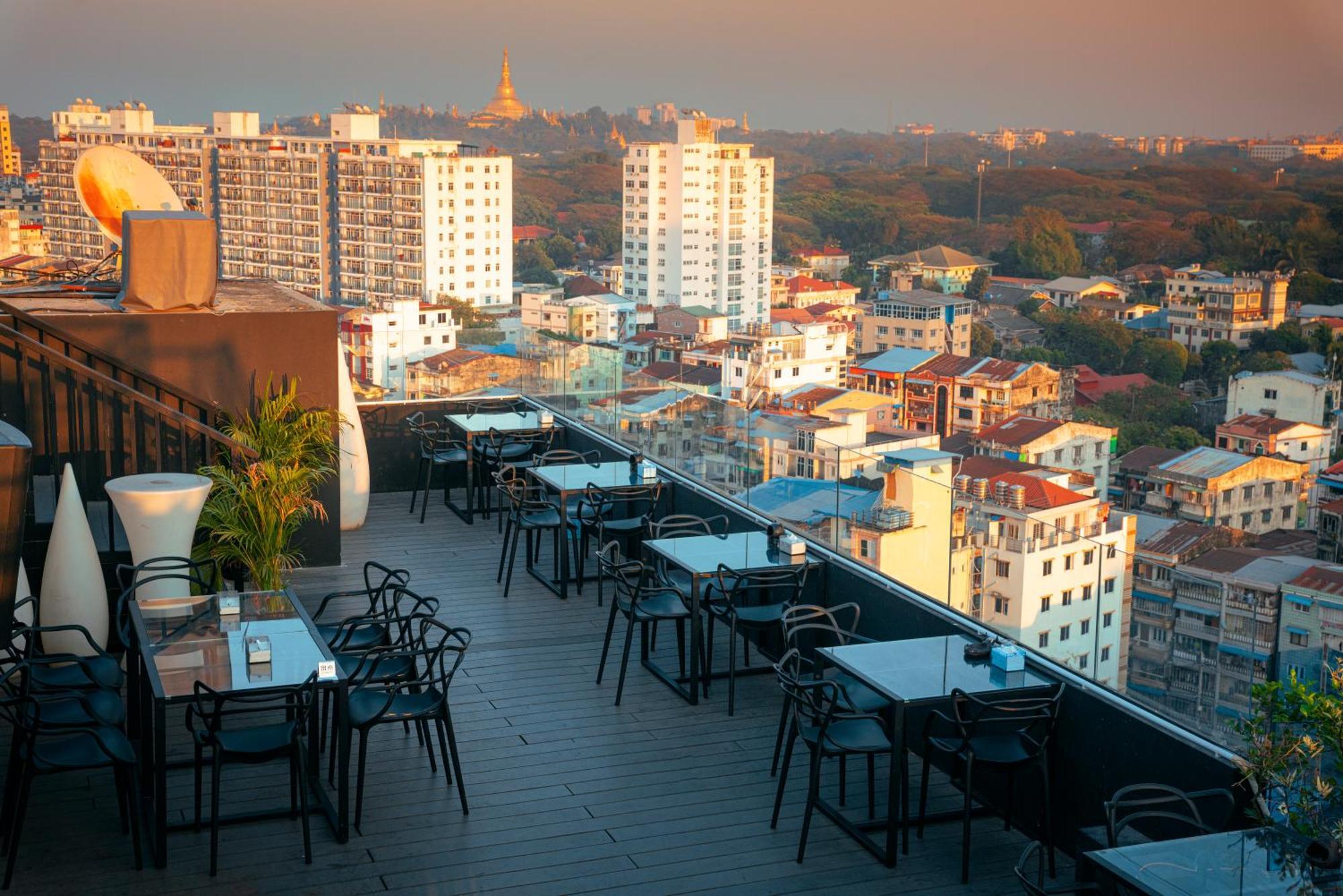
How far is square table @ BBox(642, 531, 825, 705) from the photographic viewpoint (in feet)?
19.6

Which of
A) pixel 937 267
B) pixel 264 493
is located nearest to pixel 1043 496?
pixel 264 493

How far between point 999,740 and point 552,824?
1604mm

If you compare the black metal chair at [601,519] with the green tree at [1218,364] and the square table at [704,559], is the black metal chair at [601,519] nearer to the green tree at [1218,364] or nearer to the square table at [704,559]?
the square table at [704,559]

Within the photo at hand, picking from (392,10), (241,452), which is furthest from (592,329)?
(241,452)

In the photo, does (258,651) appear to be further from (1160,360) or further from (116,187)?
(1160,360)

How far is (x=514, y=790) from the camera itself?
16.5 ft

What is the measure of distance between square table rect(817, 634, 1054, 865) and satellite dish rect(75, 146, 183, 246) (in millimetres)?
6224

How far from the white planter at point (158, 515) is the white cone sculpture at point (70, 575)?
19 centimetres

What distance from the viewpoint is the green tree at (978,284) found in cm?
10750

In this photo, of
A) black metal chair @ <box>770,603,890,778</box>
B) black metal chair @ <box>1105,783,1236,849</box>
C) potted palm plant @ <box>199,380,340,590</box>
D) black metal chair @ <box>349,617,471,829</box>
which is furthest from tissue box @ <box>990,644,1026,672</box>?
potted palm plant @ <box>199,380,340,590</box>

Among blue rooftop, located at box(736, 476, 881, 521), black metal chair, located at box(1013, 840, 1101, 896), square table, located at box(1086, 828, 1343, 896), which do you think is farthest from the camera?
blue rooftop, located at box(736, 476, 881, 521)

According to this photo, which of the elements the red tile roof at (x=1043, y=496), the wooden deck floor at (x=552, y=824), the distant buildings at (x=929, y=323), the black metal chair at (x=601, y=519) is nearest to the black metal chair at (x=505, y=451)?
the black metal chair at (x=601, y=519)

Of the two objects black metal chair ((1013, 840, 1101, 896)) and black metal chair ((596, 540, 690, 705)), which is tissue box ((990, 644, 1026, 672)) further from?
black metal chair ((596, 540, 690, 705))

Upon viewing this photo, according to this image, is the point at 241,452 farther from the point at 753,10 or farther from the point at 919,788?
the point at 753,10
